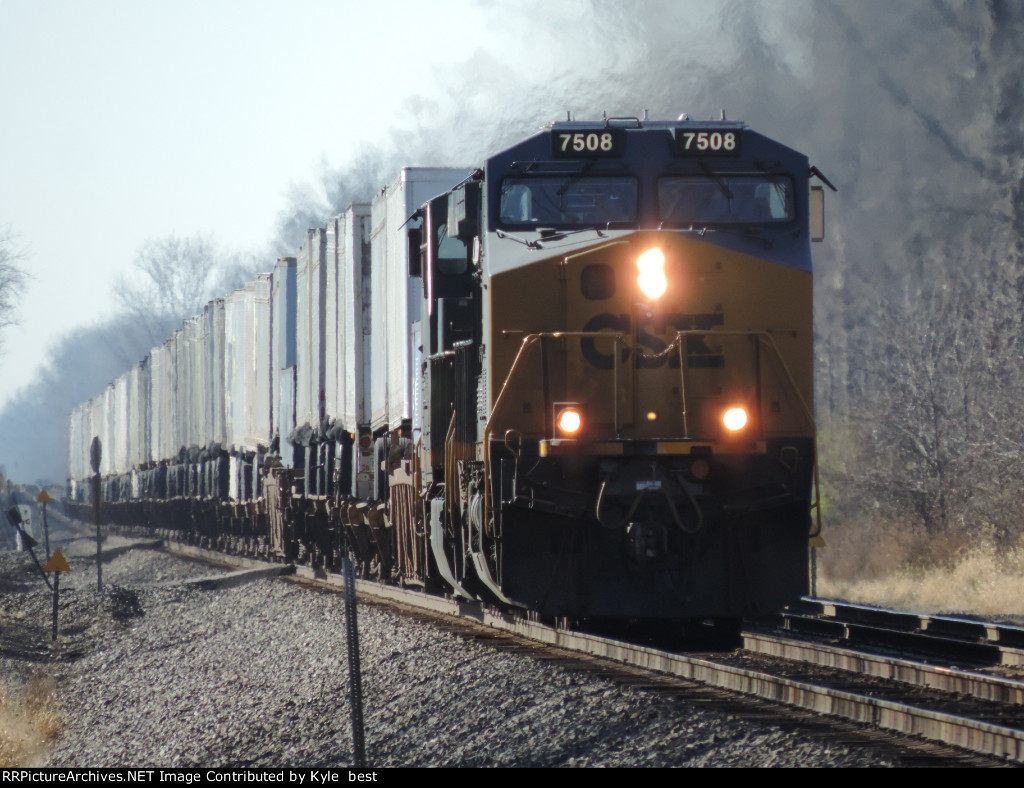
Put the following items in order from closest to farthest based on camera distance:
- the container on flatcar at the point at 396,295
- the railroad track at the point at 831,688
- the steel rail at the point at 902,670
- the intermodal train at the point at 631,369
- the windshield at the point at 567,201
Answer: the railroad track at the point at 831,688
the steel rail at the point at 902,670
the intermodal train at the point at 631,369
the windshield at the point at 567,201
the container on flatcar at the point at 396,295

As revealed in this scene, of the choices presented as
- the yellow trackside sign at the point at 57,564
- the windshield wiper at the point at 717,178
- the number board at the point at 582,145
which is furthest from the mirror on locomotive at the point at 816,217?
the yellow trackside sign at the point at 57,564

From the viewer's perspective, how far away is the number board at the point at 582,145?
30.8 ft

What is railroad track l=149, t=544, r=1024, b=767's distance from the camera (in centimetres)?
623

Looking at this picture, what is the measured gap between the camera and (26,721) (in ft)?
36.1

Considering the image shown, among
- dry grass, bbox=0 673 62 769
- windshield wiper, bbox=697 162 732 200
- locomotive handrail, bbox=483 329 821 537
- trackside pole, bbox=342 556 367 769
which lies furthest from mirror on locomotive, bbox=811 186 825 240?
dry grass, bbox=0 673 62 769

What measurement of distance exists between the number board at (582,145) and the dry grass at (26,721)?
18.2 ft

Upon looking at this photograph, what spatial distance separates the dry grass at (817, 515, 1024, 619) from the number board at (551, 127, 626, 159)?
6970 mm

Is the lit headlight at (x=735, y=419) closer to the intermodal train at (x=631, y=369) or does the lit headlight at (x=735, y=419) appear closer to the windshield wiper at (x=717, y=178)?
the intermodal train at (x=631, y=369)

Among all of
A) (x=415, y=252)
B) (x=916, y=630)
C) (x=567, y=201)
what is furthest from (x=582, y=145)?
(x=916, y=630)

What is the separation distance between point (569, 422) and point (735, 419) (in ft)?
3.56

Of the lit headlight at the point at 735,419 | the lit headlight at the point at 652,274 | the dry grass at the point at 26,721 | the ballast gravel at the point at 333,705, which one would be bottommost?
the dry grass at the point at 26,721

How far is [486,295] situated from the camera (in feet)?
30.9

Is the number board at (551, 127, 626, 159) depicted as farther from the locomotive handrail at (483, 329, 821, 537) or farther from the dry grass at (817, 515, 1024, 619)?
the dry grass at (817, 515, 1024, 619)
